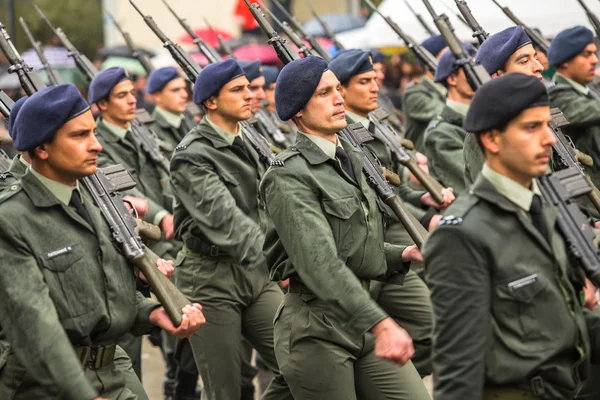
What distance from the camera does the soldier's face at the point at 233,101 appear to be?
783cm

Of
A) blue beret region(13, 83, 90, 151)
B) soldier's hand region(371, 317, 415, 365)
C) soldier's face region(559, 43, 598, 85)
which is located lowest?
soldier's face region(559, 43, 598, 85)

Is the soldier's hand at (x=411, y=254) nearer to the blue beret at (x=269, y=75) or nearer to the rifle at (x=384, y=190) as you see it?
the rifle at (x=384, y=190)

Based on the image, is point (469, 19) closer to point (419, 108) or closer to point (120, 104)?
point (120, 104)

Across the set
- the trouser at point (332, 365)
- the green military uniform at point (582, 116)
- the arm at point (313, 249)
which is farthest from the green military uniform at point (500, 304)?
the green military uniform at point (582, 116)

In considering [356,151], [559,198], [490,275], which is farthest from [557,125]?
[490,275]

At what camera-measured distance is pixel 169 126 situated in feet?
36.3

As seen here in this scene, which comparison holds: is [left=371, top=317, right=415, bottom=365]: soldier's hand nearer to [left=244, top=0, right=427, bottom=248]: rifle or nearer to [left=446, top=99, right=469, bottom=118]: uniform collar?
[left=244, top=0, right=427, bottom=248]: rifle

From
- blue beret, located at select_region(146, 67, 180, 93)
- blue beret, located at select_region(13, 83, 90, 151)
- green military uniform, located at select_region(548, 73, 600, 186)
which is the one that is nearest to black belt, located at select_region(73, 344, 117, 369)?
blue beret, located at select_region(13, 83, 90, 151)

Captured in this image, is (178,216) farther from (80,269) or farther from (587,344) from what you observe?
(587,344)

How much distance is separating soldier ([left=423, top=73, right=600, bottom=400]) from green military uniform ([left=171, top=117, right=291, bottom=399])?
2.94 meters

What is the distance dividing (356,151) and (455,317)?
2.13m

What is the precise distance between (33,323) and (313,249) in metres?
1.30

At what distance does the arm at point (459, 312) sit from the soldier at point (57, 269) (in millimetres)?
1491

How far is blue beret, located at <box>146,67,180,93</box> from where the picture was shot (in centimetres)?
1141
